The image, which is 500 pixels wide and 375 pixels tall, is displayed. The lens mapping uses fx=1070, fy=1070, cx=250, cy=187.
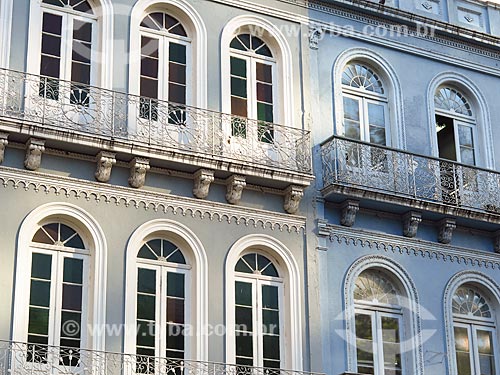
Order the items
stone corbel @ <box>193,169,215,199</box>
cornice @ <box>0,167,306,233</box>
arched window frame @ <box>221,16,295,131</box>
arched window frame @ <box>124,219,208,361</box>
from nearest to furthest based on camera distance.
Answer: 1. cornice @ <box>0,167,306,233</box>
2. arched window frame @ <box>124,219,208,361</box>
3. stone corbel @ <box>193,169,215,199</box>
4. arched window frame @ <box>221,16,295,131</box>

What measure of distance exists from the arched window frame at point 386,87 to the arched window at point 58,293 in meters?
6.53

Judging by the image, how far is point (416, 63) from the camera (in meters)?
23.9

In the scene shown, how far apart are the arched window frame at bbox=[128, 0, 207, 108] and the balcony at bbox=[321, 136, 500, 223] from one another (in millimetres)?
2802

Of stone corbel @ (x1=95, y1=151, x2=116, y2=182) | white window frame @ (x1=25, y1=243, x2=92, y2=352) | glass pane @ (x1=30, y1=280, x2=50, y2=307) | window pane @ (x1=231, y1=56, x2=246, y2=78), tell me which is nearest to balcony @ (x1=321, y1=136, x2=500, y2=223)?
window pane @ (x1=231, y1=56, x2=246, y2=78)

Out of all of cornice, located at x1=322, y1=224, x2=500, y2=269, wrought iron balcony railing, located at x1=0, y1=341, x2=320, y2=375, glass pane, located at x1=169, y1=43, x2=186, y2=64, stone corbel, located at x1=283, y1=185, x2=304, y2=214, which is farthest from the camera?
cornice, located at x1=322, y1=224, x2=500, y2=269

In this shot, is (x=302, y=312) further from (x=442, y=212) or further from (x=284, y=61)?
(x=284, y=61)

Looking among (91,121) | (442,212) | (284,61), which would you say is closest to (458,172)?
(442,212)

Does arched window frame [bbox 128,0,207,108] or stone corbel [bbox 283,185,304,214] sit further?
stone corbel [bbox 283,185,304,214]

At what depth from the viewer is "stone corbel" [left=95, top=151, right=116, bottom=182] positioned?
1891 cm

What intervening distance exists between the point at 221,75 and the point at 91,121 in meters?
3.16

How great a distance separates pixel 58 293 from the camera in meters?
18.3

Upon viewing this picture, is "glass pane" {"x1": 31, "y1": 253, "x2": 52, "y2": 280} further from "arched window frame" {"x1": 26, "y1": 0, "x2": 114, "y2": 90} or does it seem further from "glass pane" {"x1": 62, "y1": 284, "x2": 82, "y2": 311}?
"arched window frame" {"x1": 26, "y1": 0, "x2": 114, "y2": 90}

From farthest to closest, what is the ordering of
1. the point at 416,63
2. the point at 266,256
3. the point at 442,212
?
1. the point at 416,63
2. the point at 442,212
3. the point at 266,256

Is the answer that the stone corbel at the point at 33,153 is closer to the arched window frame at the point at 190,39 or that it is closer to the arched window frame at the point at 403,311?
the arched window frame at the point at 190,39
